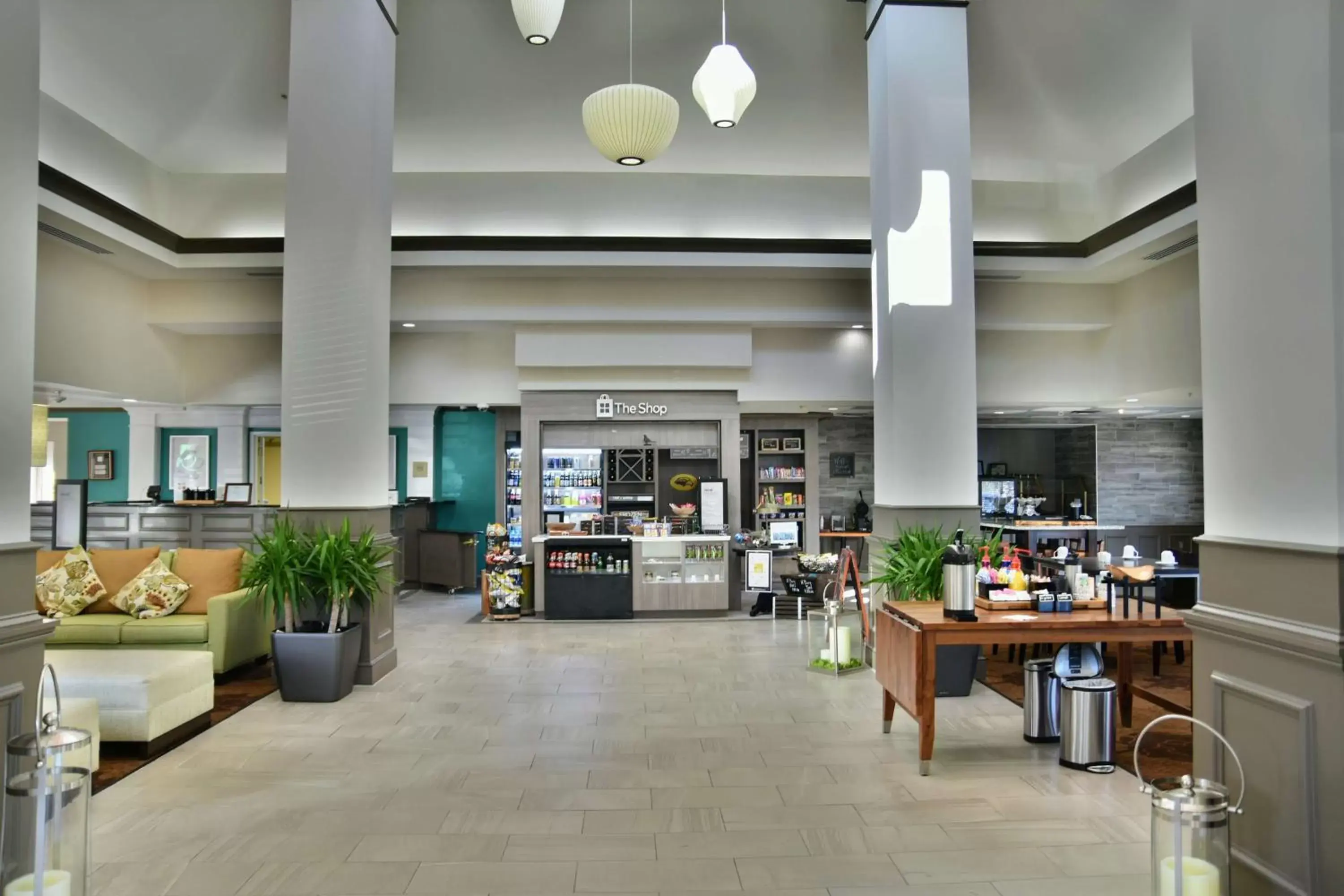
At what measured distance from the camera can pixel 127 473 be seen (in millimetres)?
12312

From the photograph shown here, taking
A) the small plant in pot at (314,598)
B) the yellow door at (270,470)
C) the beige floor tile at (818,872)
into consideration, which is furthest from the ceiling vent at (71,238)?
the beige floor tile at (818,872)

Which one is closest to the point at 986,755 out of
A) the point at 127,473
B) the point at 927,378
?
the point at 927,378

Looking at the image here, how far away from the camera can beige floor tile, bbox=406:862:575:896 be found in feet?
10.2

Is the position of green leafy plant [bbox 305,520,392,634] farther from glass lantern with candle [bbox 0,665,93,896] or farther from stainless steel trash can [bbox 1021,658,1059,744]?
stainless steel trash can [bbox 1021,658,1059,744]

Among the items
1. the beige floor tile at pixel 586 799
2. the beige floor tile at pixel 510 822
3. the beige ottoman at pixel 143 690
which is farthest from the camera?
the beige ottoman at pixel 143 690

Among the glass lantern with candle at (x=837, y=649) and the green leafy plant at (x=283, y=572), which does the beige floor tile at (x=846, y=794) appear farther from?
the green leafy plant at (x=283, y=572)

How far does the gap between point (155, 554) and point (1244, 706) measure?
7.69m

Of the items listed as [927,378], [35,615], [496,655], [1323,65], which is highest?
[1323,65]

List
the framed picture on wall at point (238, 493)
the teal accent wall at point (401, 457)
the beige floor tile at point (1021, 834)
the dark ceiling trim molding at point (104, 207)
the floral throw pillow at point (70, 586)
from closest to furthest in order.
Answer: the beige floor tile at point (1021, 834)
the floral throw pillow at point (70, 586)
the dark ceiling trim molding at point (104, 207)
the framed picture on wall at point (238, 493)
the teal accent wall at point (401, 457)

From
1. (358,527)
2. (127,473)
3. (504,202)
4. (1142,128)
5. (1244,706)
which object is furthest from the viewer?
(127,473)

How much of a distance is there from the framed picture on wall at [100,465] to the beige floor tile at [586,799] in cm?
1146

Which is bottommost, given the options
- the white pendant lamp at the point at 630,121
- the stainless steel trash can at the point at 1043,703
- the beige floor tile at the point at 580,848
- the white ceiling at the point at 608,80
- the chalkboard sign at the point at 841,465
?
the beige floor tile at the point at 580,848

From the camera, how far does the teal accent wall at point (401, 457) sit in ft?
40.2

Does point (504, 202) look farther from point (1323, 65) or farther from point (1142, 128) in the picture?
point (1323, 65)
